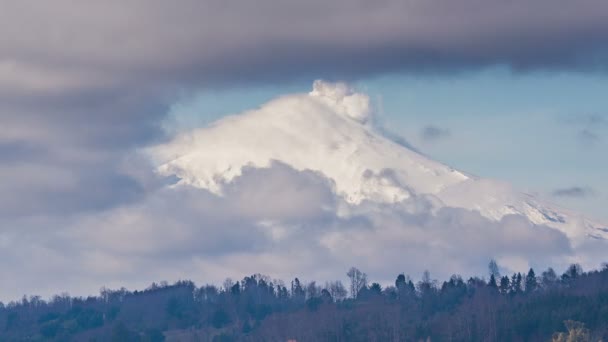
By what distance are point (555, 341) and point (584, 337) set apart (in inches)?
147

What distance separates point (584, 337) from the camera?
197375 millimetres

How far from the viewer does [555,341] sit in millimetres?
198000
